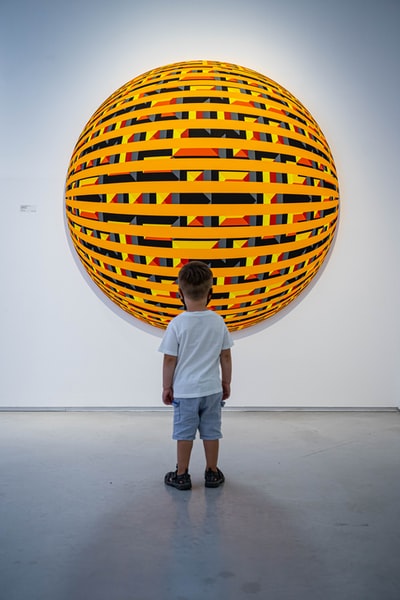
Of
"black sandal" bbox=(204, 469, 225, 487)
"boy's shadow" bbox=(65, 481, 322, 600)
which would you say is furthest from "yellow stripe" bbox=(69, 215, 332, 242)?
"boy's shadow" bbox=(65, 481, 322, 600)

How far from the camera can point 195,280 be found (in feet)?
7.07

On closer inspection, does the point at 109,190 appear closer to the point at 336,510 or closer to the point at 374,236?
the point at 374,236

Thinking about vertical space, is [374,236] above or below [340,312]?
above

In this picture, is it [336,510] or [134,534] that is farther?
[336,510]

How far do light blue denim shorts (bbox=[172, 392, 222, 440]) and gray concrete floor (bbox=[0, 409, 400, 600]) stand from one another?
0.60 ft

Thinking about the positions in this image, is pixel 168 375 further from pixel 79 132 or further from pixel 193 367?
pixel 79 132

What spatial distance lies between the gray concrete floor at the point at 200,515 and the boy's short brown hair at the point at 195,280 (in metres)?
0.64

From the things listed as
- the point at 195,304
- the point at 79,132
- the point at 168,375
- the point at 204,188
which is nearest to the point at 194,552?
the point at 168,375

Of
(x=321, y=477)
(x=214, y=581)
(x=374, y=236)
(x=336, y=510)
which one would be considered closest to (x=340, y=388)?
(x=374, y=236)

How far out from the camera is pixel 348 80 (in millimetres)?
3221

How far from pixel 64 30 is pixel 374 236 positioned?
5.86 ft

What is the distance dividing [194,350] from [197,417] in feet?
0.72

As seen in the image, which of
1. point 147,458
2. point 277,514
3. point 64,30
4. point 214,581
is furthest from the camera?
point 64,30

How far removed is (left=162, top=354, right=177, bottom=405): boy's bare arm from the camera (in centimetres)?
218
